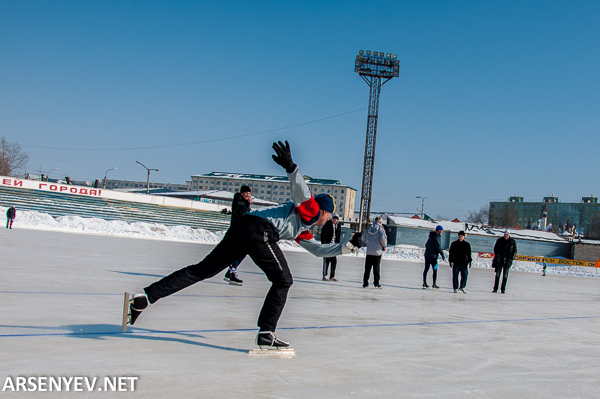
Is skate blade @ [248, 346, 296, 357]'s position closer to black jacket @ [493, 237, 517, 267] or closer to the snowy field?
black jacket @ [493, 237, 517, 267]

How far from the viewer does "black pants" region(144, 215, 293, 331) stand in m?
4.27

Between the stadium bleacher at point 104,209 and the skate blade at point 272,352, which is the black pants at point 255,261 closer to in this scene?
the skate blade at point 272,352

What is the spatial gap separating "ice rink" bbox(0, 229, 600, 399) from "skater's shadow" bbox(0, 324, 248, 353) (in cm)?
1

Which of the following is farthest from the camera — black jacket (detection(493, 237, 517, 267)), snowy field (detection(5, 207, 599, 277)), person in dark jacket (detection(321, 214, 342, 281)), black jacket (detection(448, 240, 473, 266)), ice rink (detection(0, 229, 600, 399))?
snowy field (detection(5, 207, 599, 277))

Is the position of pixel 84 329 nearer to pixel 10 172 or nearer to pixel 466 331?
pixel 466 331

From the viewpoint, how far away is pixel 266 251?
14.1 ft

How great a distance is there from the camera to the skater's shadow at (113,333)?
4.33 meters

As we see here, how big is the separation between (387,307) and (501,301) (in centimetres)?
409

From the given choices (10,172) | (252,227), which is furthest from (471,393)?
(10,172)

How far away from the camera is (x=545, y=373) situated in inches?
167

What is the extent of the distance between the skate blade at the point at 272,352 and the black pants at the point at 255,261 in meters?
0.17

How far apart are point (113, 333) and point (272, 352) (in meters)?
1.51

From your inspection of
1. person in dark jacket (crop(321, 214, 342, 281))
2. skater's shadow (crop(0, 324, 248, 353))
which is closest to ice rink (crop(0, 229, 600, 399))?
skater's shadow (crop(0, 324, 248, 353))

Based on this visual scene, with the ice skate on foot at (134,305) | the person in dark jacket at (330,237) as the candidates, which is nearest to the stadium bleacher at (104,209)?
the person in dark jacket at (330,237)
